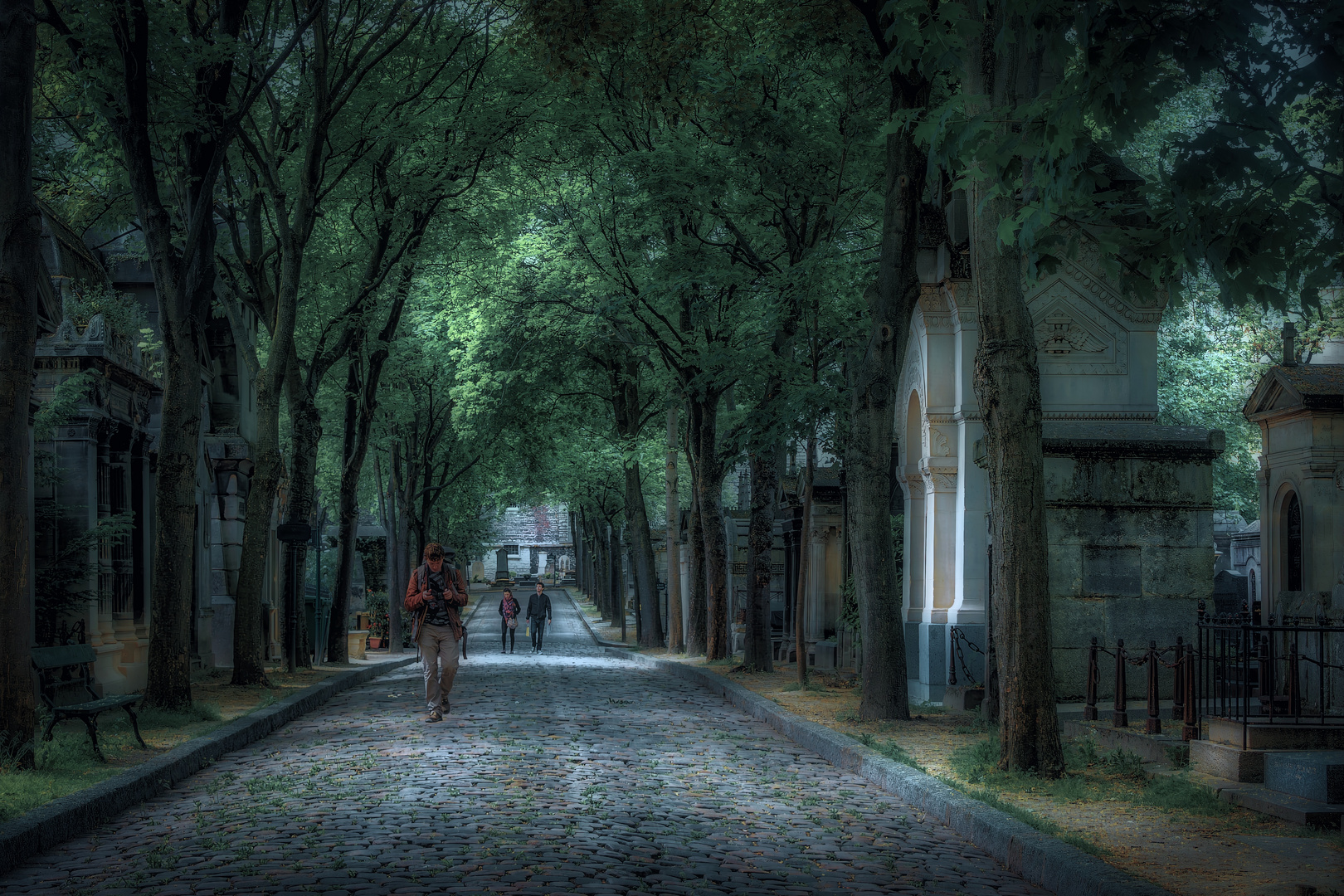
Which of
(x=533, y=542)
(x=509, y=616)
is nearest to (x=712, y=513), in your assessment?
(x=509, y=616)

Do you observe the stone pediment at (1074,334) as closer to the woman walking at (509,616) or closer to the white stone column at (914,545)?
the white stone column at (914,545)

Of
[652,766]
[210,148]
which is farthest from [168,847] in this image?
[210,148]

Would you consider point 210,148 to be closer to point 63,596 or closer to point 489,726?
point 63,596

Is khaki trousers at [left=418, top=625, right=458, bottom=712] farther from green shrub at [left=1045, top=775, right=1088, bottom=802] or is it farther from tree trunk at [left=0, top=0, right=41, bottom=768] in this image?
green shrub at [left=1045, top=775, right=1088, bottom=802]

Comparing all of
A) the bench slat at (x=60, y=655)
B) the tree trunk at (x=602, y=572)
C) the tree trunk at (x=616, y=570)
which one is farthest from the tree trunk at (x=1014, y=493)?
the tree trunk at (x=602, y=572)

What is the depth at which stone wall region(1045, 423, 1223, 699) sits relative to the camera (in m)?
14.2

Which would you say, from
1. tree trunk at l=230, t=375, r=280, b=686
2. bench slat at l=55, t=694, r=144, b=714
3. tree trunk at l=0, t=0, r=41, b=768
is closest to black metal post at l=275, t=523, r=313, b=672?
tree trunk at l=230, t=375, r=280, b=686

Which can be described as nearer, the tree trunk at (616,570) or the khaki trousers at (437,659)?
the khaki trousers at (437,659)

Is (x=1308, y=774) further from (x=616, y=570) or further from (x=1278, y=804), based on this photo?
(x=616, y=570)

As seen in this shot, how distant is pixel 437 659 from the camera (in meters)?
15.6

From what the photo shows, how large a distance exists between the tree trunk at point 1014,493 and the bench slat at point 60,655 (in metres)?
7.73

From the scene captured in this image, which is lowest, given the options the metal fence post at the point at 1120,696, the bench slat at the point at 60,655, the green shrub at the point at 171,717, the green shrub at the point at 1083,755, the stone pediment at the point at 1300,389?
the green shrub at the point at 171,717

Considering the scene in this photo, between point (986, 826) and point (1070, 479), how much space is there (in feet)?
22.4

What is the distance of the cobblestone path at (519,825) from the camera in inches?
271
